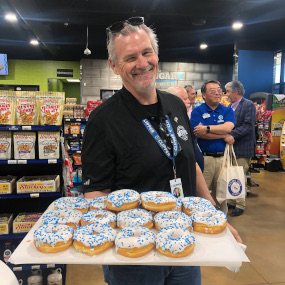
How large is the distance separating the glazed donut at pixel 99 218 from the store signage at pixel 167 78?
9986 millimetres

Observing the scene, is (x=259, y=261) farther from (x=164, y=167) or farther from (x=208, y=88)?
(x=164, y=167)

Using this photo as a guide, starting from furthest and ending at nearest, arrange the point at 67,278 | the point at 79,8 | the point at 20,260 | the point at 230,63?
the point at 230,63 < the point at 79,8 < the point at 67,278 < the point at 20,260

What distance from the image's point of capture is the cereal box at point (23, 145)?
9.60ft

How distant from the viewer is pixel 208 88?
3.58 meters

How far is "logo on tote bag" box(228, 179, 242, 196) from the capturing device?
3.28 metres

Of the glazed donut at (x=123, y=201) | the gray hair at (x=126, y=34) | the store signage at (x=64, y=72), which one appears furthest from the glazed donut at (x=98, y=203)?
the store signage at (x=64, y=72)

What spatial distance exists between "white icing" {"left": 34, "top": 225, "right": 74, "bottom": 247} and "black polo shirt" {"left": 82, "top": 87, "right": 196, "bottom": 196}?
289 millimetres

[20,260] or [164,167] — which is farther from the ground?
[164,167]

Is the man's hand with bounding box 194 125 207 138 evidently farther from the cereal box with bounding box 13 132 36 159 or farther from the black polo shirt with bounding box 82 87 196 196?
the black polo shirt with bounding box 82 87 196 196

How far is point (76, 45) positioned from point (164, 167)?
10.6 meters

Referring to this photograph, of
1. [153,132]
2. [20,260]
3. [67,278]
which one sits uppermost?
[153,132]

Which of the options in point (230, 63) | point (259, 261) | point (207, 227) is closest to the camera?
point (207, 227)

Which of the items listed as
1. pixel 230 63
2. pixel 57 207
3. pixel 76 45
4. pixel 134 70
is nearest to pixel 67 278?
pixel 57 207

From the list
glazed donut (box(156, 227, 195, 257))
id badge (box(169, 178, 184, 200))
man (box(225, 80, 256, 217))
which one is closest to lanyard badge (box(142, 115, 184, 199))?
id badge (box(169, 178, 184, 200))
